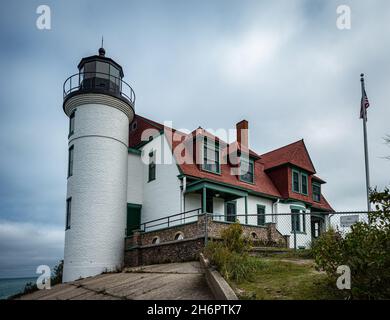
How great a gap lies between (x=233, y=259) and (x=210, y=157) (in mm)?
13548

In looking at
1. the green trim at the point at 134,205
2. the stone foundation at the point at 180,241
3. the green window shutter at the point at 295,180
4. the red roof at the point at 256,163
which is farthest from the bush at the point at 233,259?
the green window shutter at the point at 295,180

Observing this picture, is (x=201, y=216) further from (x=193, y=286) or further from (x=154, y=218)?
(x=193, y=286)

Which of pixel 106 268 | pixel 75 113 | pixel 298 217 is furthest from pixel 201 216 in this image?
pixel 298 217

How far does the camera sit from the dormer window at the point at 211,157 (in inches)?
893

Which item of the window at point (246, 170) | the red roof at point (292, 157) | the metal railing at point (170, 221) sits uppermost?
the red roof at point (292, 157)

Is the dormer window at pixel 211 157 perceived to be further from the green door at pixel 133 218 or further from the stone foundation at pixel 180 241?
the green door at pixel 133 218

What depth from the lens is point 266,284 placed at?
336 inches

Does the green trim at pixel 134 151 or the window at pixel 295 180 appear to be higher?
the green trim at pixel 134 151

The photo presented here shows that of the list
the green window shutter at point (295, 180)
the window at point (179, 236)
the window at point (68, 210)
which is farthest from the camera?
the green window shutter at point (295, 180)

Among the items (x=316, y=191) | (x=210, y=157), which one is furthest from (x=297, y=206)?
(x=210, y=157)

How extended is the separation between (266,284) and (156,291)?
2.72m

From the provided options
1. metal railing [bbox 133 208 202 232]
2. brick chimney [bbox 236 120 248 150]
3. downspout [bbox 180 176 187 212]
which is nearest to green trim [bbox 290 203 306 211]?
brick chimney [bbox 236 120 248 150]

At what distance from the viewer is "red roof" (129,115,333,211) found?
869 inches

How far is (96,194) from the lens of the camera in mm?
20359
